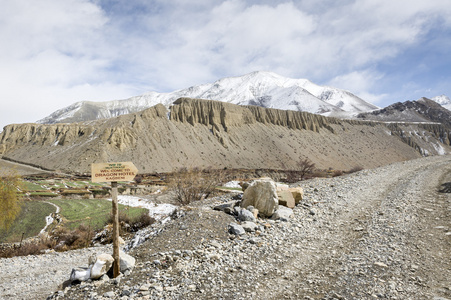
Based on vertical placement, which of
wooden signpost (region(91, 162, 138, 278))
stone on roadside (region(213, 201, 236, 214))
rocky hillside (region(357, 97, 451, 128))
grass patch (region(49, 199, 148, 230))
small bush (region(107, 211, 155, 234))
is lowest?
Answer: grass patch (region(49, 199, 148, 230))

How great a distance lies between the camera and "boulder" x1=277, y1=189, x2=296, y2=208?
10.5 meters

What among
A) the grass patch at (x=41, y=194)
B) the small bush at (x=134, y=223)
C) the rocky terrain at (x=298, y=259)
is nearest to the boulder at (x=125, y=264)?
the rocky terrain at (x=298, y=259)

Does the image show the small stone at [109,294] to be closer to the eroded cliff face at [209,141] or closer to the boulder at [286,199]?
the boulder at [286,199]

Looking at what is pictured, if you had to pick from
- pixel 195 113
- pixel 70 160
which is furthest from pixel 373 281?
pixel 195 113

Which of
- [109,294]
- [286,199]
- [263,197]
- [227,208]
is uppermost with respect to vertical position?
[263,197]

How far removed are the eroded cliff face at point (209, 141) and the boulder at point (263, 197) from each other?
6482 cm

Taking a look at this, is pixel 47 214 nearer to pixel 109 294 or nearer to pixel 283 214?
pixel 109 294

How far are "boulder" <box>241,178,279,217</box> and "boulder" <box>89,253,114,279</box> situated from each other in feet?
17.7

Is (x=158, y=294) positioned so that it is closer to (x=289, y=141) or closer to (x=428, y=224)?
(x=428, y=224)

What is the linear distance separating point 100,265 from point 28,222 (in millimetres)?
22483

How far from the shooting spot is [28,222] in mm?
22422

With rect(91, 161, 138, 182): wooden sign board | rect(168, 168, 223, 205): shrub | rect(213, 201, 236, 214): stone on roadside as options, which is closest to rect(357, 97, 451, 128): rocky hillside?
rect(168, 168, 223, 205): shrub

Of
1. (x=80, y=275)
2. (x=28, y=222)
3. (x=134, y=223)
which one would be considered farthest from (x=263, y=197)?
(x=28, y=222)

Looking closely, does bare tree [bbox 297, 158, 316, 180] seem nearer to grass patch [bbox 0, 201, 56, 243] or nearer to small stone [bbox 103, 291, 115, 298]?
grass patch [bbox 0, 201, 56, 243]
